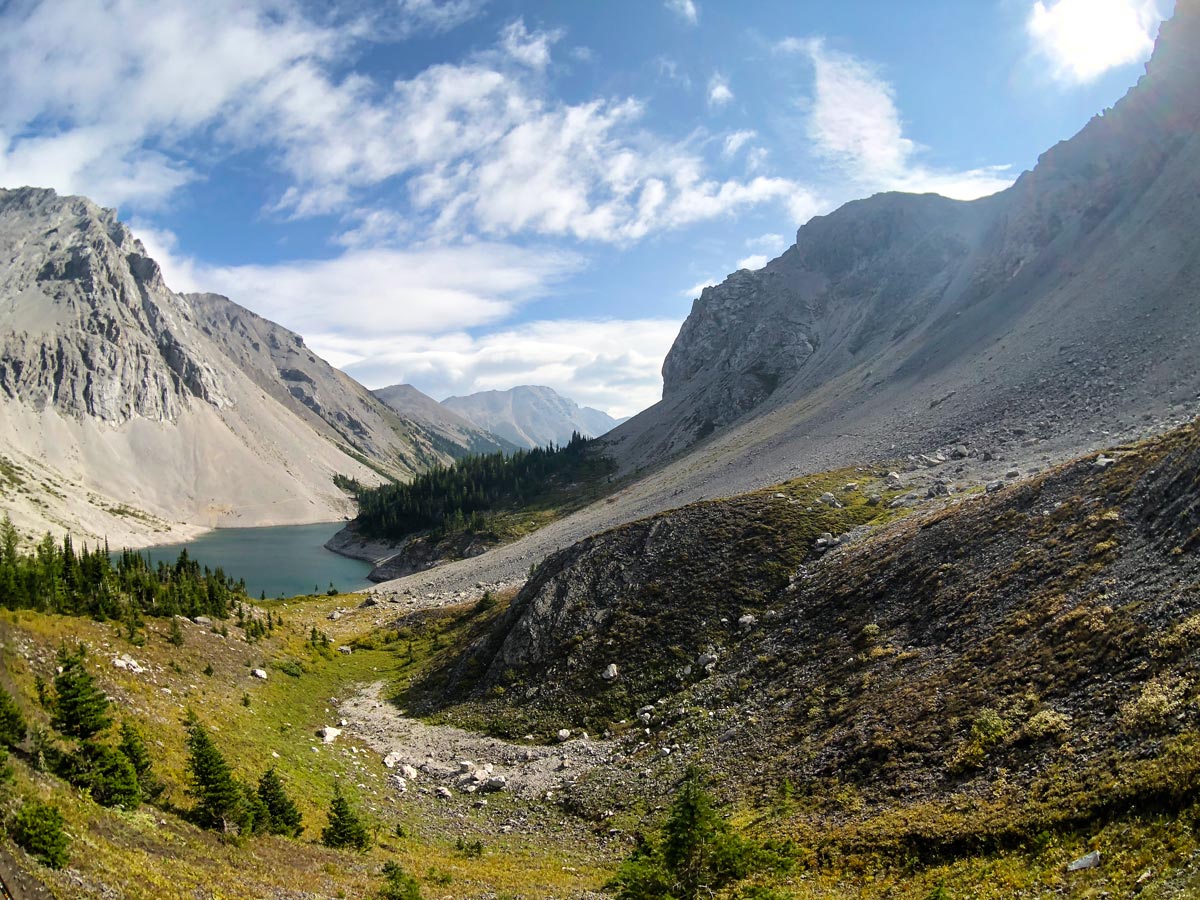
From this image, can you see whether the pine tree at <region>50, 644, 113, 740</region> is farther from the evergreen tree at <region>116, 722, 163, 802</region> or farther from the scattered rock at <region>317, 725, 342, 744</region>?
the scattered rock at <region>317, 725, 342, 744</region>

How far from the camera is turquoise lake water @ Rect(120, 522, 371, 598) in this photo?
10793cm

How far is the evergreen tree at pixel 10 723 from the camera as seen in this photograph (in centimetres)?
1517

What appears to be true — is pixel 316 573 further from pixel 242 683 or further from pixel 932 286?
pixel 932 286

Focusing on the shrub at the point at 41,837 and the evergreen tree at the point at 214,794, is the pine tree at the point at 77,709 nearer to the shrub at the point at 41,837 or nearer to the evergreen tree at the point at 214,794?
the evergreen tree at the point at 214,794

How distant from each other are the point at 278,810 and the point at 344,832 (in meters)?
2.04

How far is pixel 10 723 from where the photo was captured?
1555 centimetres

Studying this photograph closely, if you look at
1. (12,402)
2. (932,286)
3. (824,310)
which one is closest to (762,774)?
(932,286)

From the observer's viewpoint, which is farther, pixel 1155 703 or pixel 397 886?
pixel 397 886

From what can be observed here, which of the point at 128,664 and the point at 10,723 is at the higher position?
the point at 10,723

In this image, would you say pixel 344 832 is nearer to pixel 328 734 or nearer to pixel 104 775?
pixel 104 775

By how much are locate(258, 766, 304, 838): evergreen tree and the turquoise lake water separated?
3424 inches

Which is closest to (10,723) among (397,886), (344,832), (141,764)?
(141,764)

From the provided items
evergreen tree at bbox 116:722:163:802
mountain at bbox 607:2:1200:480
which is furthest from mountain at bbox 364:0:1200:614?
evergreen tree at bbox 116:722:163:802

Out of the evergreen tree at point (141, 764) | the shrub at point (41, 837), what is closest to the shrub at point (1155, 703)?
the shrub at point (41, 837)
